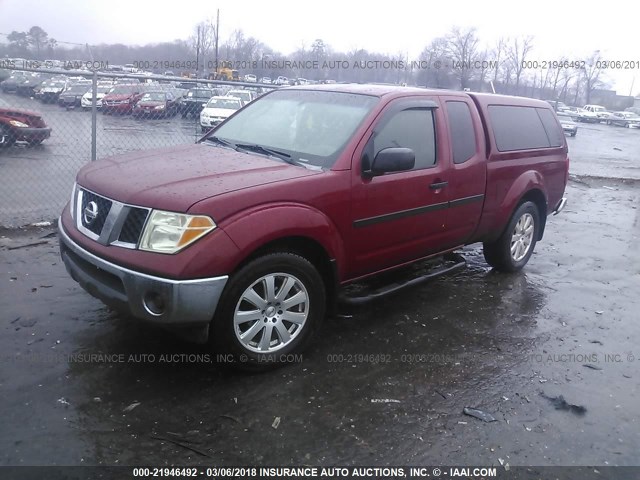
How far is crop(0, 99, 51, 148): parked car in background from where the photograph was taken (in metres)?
8.28

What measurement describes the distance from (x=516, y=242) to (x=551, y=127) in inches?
56.4

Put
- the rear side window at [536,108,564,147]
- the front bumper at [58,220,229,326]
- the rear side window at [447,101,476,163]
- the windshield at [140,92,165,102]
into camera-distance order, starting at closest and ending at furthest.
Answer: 1. the front bumper at [58,220,229,326]
2. the rear side window at [447,101,476,163]
3. the rear side window at [536,108,564,147]
4. the windshield at [140,92,165,102]

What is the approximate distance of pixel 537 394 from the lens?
11.8ft

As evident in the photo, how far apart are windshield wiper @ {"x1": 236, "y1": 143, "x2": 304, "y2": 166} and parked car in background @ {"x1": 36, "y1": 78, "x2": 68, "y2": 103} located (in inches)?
195

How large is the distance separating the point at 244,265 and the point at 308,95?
6.36ft

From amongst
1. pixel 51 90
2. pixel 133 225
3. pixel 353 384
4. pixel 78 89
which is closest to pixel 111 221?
pixel 133 225

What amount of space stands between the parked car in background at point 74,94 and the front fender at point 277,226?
6.20 m

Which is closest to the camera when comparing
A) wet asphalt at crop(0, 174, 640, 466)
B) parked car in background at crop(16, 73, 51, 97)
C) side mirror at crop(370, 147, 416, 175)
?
wet asphalt at crop(0, 174, 640, 466)

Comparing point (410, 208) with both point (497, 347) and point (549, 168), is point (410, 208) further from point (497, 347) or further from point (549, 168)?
point (549, 168)

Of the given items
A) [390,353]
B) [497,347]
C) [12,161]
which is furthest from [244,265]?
[12,161]

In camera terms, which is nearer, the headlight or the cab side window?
the headlight

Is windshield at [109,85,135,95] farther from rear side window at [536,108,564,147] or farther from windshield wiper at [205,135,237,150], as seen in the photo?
rear side window at [536,108,564,147]

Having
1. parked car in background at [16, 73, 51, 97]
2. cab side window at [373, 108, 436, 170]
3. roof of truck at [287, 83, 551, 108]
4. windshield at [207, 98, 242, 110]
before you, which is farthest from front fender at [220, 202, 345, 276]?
windshield at [207, 98, 242, 110]

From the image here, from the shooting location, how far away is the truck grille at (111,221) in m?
3.21
